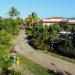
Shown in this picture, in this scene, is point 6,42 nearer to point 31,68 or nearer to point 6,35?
point 6,35

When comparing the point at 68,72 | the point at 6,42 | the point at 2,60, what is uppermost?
the point at 6,42

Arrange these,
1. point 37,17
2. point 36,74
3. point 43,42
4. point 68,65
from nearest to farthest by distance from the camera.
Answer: point 36,74 < point 68,65 < point 43,42 < point 37,17

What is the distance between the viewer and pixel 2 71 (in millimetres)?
16375

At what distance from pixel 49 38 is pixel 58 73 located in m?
19.1

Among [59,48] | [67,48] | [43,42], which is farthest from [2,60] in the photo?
[43,42]

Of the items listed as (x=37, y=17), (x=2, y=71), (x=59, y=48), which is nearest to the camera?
(x=2, y=71)

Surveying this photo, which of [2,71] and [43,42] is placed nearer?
[2,71]

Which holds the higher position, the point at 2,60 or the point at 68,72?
the point at 2,60

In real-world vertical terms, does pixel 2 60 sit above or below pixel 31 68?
above

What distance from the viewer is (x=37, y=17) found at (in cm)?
10306

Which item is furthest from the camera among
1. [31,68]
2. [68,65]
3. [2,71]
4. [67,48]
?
[67,48]

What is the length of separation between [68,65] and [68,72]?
10.1 feet

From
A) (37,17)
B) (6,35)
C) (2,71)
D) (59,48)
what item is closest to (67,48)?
(59,48)

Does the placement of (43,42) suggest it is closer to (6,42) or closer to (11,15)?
(6,42)
